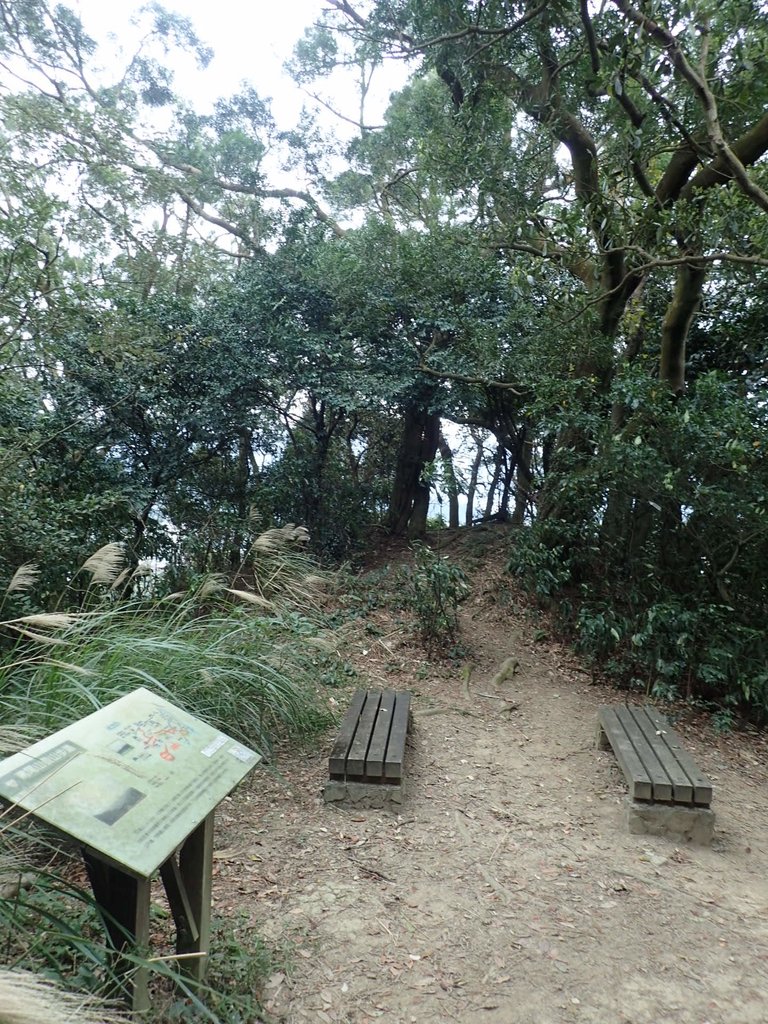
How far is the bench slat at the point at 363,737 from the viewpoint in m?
3.58

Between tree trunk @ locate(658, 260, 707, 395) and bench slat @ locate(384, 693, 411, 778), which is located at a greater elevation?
tree trunk @ locate(658, 260, 707, 395)

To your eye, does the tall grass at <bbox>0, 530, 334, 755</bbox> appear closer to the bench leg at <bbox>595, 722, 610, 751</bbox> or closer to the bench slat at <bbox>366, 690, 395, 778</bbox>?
the bench slat at <bbox>366, 690, 395, 778</bbox>

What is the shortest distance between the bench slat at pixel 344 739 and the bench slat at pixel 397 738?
222 mm

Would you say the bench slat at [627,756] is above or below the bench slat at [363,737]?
above

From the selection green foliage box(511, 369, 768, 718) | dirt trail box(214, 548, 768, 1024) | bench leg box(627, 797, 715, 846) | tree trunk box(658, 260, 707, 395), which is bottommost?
dirt trail box(214, 548, 768, 1024)

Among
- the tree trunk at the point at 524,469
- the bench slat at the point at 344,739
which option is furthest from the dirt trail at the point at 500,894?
the tree trunk at the point at 524,469

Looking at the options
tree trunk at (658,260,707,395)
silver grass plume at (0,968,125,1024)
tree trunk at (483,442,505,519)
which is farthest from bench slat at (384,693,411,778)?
tree trunk at (483,442,505,519)

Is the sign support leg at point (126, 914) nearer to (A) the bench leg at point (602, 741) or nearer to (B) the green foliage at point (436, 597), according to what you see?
(A) the bench leg at point (602, 741)

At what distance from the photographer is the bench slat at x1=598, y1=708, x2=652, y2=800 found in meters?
3.48

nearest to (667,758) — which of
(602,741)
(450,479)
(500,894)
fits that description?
(602,741)

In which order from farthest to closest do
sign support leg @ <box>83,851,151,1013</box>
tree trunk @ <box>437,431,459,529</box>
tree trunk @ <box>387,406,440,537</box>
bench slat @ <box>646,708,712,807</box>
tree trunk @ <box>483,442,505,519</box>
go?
tree trunk @ <box>483,442,505,519</box> < tree trunk @ <box>387,406,440,537</box> < tree trunk @ <box>437,431,459,529</box> < bench slat @ <box>646,708,712,807</box> < sign support leg @ <box>83,851,151,1013</box>

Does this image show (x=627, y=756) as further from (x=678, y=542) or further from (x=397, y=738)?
(x=678, y=542)

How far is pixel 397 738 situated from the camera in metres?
3.88

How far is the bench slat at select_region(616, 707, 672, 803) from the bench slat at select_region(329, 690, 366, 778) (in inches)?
62.6
